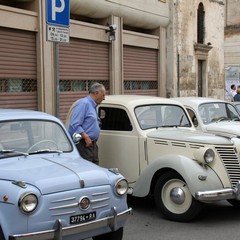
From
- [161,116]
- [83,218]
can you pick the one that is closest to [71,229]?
[83,218]

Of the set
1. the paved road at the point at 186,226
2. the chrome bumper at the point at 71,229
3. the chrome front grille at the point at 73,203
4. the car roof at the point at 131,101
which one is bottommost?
the paved road at the point at 186,226

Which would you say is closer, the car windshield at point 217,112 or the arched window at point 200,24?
the car windshield at point 217,112

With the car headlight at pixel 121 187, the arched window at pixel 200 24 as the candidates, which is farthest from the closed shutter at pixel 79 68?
the car headlight at pixel 121 187

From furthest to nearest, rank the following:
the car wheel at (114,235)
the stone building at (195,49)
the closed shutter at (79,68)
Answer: the stone building at (195,49) < the closed shutter at (79,68) < the car wheel at (114,235)

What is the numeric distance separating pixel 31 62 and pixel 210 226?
25.8 ft

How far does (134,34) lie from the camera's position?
16859 millimetres

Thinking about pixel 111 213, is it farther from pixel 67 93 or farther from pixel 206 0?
pixel 206 0

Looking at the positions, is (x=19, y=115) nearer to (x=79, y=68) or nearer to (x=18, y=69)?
(x=18, y=69)

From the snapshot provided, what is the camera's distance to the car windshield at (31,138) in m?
4.89

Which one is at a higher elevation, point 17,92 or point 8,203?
point 17,92

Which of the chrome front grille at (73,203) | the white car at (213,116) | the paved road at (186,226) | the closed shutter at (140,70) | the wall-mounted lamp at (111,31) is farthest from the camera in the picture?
the closed shutter at (140,70)

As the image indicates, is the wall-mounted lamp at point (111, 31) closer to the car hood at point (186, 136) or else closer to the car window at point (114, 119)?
the car window at point (114, 119)

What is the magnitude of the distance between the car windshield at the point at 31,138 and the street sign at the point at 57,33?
177cm

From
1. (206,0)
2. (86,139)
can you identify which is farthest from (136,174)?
(206,0)
